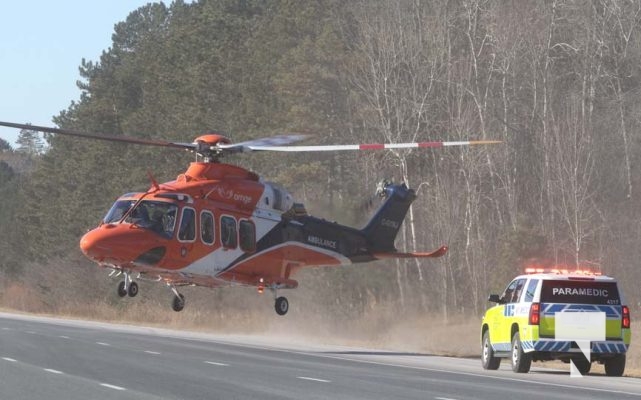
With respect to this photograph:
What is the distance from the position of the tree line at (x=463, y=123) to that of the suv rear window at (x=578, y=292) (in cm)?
2276

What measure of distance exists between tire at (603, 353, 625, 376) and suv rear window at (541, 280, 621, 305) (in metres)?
0.99

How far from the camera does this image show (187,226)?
2741cm

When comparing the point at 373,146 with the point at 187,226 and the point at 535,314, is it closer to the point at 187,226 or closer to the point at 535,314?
the point at 535,314

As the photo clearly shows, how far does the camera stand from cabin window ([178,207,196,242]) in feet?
89.5

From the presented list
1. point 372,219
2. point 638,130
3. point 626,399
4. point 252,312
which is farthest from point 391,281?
point 626,399

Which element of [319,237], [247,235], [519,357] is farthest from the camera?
[319,237]

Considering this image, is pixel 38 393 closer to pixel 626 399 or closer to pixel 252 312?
pixel 626 399

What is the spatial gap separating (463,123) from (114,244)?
3044 cm

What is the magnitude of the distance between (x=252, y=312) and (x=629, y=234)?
1539 centimetres

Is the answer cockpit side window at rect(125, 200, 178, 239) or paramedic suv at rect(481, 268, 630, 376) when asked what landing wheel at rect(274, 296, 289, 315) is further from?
paramedic suv at rect(481, 268, 630, 376)

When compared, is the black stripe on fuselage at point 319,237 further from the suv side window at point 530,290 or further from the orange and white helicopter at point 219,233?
the suv side window at point 530,290

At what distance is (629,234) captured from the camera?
51031 mm

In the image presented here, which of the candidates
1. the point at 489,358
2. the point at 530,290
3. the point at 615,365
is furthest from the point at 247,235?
the point at 615,365

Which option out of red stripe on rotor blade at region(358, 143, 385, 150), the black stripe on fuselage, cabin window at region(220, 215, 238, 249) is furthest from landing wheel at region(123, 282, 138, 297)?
red stripe on rotor blade at region(358, 143, 385, 150)
